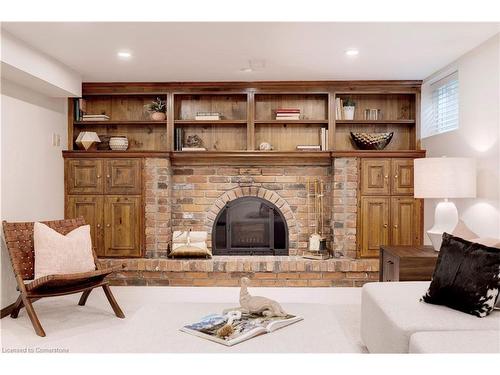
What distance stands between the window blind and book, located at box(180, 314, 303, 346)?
267 centimetres

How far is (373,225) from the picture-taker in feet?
15.0

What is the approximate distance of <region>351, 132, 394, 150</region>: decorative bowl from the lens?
468 centimetres

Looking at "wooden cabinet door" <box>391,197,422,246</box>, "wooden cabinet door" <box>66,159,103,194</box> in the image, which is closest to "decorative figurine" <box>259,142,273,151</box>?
"wooden cabinet door" <box>391,197,422,246</box>

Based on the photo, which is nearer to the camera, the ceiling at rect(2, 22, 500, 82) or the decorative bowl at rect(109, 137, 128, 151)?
the ceiling at rect(2, 22, 500, 82)

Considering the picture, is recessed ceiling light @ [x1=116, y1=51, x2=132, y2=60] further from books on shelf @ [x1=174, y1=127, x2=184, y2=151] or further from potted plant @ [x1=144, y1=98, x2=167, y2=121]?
books on shelf @ [x1=174, y1=127, x2=184, y2=151]

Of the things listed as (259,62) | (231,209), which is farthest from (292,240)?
(259,62)

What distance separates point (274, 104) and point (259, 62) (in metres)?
1.09

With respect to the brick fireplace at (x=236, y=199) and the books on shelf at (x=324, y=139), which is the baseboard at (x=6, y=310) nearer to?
the brick fireplace at (x=236, y=199)

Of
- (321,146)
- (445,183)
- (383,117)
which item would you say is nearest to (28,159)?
(321,146)

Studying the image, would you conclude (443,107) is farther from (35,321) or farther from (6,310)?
(6,310)

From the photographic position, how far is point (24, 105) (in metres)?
3.92

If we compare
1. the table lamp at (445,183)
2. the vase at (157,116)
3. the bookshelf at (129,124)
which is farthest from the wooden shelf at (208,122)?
the table lamp at (445,183)

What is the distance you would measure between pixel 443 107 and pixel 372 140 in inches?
30.7
